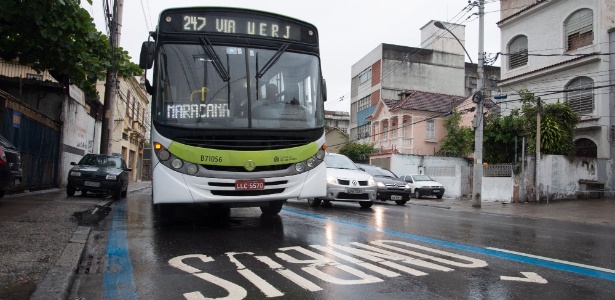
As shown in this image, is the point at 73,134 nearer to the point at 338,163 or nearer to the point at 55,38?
the point at 55,38

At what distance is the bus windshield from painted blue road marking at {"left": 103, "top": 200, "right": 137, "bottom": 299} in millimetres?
1923

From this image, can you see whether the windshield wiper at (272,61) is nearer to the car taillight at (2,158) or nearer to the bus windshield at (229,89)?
the bus windshield at (229,89)

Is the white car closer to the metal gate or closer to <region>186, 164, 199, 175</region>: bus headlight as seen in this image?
the metal gate

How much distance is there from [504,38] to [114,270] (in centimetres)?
2878

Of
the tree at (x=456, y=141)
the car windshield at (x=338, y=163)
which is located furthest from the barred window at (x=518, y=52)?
the car windshield at (x=338, y=163)

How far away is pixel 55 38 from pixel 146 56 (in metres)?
3.60

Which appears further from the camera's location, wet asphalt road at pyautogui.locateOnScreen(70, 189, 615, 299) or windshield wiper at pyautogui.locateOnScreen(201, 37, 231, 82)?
windshield wiper at pyautogui.locateOnScreen(201, 37, 231, 82)

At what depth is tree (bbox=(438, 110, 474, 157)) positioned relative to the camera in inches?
1377

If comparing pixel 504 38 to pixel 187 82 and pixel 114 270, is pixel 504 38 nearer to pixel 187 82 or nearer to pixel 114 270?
pixel 187 82

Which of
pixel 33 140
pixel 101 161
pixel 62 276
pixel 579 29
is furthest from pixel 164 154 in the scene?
pixel 579 29

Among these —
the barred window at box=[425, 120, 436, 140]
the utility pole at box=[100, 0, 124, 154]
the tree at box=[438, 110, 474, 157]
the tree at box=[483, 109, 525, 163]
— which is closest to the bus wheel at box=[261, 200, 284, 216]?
the utility pole at box=[100, 0, 124, 154]

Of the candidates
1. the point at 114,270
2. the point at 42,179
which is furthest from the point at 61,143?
the point at 114,270

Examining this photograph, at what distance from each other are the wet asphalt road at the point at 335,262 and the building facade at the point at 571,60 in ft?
50.0

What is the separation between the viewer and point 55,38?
9.55 metres
